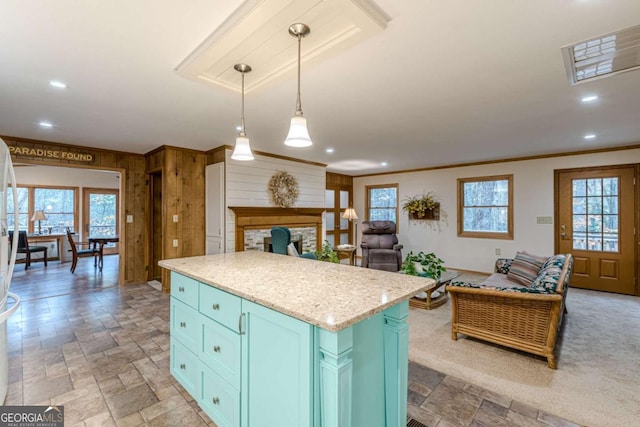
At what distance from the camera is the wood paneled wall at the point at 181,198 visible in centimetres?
466

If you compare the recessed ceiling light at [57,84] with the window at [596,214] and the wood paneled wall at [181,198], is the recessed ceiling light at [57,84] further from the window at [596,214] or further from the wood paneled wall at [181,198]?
the window at [596,214]

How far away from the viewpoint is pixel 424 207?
268 inches

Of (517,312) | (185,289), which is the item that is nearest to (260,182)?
(185,289)

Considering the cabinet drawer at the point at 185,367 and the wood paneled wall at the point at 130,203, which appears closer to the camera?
the cabinet drawer at the point at 185,367

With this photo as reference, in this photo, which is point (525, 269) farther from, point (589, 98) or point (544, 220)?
A: point (544, 220)

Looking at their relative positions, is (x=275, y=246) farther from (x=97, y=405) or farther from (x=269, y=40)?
(x=269, y=40)

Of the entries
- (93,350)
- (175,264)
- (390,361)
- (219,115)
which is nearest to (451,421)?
(390,361)

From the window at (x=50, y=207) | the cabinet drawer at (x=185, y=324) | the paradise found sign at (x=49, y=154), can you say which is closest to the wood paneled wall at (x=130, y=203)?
the paradise found sign at (x=49, y=154)

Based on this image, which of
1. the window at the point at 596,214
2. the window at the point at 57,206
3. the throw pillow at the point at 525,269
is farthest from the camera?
the window at the point at 57,206

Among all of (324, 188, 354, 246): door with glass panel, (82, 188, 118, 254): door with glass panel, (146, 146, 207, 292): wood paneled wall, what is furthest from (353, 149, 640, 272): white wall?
(82, 188, 118, 254): door with glass panel

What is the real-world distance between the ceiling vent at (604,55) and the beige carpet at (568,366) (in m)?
2.40

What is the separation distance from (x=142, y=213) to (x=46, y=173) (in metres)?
4.65

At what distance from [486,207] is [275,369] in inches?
240

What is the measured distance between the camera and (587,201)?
5.02m
